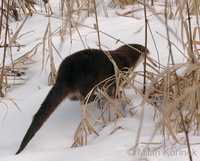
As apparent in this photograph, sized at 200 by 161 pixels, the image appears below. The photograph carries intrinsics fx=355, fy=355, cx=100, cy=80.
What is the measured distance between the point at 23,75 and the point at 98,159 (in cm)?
138

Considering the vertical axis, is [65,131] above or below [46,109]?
below

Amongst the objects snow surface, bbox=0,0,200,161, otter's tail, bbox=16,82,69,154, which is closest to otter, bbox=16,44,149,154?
otter's tail, bbox=16,82,69,154

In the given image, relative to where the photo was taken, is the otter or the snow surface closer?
the snow surface

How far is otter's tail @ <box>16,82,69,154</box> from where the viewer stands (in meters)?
1.77

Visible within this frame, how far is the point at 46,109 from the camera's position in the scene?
1.87m

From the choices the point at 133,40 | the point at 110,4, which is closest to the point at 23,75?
the point at 133,40

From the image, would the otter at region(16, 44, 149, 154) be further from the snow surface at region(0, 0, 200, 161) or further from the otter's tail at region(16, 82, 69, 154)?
the snow surface at region(0, 0, 200, 161)

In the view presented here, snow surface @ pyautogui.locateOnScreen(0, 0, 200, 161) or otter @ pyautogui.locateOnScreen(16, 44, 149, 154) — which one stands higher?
otter @ pyautogui.locateOnScreen(16, 44, 149, 154)

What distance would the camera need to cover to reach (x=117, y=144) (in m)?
1.67

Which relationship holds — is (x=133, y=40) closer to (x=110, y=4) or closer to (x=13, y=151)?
(x=110, y=4)

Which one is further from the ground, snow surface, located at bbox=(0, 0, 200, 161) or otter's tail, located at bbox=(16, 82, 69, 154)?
otter's tail, located at bbox=(16, 82, 69, 154)

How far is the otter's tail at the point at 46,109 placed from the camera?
5.82 ft

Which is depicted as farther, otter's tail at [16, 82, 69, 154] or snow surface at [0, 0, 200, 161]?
otter's tail at [16, 82, 69, 154]

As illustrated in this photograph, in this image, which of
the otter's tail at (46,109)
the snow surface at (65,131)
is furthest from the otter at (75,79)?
the snow surface at (65,131)
